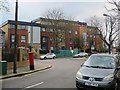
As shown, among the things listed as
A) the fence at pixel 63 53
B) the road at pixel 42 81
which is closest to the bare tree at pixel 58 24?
the fence at pixel 63 53

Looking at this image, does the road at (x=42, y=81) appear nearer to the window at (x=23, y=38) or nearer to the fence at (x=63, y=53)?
the fence at (x=63, y=53)

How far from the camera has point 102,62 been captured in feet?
35.9

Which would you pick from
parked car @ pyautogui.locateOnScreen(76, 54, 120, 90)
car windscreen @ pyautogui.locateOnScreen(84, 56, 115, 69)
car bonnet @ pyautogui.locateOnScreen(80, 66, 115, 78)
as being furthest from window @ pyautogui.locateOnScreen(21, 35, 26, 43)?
car bonnet @ pyautogui.locateOnScreen(80, 66, 115, 78)

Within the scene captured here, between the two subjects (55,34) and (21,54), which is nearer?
(21,54)

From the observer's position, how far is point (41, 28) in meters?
77.9

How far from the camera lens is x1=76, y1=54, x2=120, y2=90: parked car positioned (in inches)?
372

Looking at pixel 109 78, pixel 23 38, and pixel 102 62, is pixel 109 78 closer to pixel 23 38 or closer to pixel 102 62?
pixel 102 62

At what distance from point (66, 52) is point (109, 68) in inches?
2249

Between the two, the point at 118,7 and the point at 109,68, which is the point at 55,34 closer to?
the point at 118,7

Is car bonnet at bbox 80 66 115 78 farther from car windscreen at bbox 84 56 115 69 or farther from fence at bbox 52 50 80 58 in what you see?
fence at bbox 52 50 80 58

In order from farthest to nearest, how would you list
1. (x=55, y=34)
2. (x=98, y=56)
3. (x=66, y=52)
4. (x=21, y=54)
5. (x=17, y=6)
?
(x=55, y=34) < (x=66, y=52) < (x=21, y=54) < (x=17, y=6) < (x=98, y=56)

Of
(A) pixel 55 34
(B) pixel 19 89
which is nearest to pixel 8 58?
(B) pixel 19 89

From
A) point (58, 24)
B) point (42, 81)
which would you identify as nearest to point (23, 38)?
point (58, 24)

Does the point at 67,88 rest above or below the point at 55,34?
below
